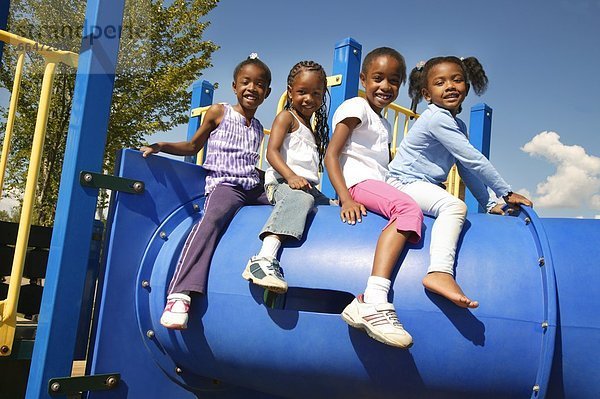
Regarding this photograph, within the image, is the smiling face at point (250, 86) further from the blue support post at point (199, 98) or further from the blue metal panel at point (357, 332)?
the blue support post at point (199, 98)

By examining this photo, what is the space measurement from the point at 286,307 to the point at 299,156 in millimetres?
767

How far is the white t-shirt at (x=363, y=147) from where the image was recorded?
2.51 metres

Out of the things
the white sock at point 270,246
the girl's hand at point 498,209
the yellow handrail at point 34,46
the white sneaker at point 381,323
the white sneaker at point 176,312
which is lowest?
the white sneaker at point 176,312

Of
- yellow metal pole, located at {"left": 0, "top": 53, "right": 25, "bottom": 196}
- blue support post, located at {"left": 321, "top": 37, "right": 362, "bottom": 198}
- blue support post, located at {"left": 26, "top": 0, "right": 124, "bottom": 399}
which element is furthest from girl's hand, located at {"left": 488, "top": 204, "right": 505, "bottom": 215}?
yellow metal pole, located at {"left": 0, "top": 53, "right": 25, "bottom": 196}

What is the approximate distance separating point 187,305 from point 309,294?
0.56 m

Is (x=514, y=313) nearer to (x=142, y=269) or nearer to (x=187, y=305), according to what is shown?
(x=187, y=305)

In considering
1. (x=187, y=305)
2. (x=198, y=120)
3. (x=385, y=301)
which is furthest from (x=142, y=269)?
(x=198, y=120)

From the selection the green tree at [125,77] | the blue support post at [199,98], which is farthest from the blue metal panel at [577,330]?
the green tree at [125,77]

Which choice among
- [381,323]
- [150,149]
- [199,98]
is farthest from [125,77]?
[381,323]

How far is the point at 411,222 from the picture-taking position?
1985 millimetres

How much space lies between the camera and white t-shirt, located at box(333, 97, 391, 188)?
2506 mm

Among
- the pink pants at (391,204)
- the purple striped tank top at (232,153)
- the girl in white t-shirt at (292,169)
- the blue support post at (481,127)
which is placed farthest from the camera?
the blue support post at (481,127)

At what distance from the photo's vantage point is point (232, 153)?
285 cm

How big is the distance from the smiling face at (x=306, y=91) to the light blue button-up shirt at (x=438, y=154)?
579 millimetres
